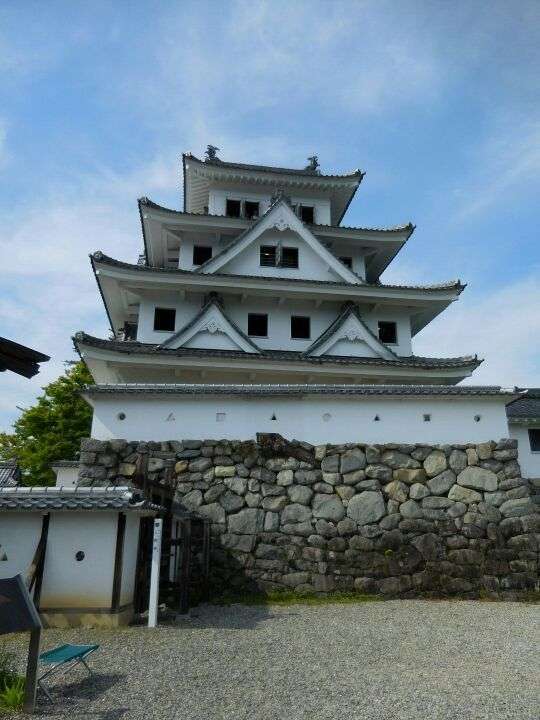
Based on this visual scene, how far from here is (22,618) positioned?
382 centimetres

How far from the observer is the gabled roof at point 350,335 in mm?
15203

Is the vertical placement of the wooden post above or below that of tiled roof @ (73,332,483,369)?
below

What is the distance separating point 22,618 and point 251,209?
16361mm

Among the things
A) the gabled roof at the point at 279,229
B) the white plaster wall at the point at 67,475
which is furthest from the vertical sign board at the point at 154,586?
the white plaster wall at the point at 67,475

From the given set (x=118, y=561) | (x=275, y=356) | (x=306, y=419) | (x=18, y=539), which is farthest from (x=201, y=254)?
(x=118, y=561)

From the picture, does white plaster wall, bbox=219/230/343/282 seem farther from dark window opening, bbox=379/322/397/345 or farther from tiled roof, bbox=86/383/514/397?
tiled roof, bbox=86/383/514/397

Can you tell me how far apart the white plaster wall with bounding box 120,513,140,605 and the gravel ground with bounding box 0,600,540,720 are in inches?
28.3

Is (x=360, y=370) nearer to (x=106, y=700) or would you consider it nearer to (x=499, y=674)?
(x=499, y=674)

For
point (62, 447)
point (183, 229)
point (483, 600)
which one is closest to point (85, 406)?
point (62, 447)

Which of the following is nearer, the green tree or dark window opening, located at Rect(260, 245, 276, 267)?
dark window opening, located at Rect(260, 245, 276, 267)

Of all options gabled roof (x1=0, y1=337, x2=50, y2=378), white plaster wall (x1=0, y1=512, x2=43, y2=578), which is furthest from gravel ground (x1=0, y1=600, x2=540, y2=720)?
gabled roof (x1=0, y1=337, x2=50, y2=378)

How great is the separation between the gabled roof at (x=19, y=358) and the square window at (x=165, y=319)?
10.6 metres

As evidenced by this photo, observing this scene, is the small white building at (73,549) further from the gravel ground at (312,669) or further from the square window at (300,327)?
the square window at (300,327)

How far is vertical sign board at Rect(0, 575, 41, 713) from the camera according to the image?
379 cm
